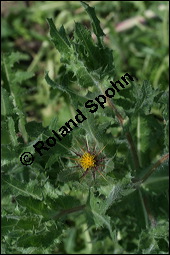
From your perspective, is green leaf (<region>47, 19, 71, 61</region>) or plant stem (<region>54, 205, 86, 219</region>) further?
plant stem (<region>54, 205, 86, 219</region>)

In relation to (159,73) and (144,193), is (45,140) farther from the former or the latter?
(159,73)

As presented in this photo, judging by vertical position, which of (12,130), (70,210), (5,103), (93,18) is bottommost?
(70,210)

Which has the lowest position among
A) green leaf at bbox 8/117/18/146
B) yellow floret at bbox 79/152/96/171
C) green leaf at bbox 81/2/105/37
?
yellow floret at bbox 79/152/96/171

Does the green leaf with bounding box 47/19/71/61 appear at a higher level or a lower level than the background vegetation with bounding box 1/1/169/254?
higher

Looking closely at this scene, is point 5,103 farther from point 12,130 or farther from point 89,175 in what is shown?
point 89,175

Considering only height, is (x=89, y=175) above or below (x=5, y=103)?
below

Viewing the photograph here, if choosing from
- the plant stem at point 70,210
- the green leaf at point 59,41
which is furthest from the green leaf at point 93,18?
the plant stem at point 70,210

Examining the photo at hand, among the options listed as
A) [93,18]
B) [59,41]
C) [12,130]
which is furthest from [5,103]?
[93,18]

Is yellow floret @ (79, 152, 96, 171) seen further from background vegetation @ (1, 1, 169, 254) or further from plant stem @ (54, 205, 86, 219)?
plant stem @ (54, 205, 86, 219)

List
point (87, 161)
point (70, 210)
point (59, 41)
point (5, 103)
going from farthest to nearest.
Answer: point (5, 103) → point (70, 210) → point (59, 41) → point (87, 161)

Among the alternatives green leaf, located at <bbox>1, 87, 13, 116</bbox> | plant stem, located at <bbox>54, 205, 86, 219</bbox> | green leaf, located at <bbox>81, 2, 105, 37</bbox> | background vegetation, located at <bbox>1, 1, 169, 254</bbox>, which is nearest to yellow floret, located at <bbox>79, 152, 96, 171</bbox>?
background vegetation, located at <bbox>1, 1, 169, 254</bbox>

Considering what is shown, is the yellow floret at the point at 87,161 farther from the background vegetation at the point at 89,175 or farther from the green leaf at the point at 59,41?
the green leaf at the point at 59,41
